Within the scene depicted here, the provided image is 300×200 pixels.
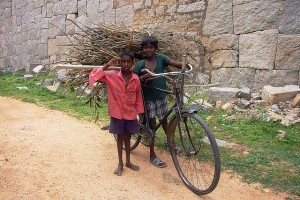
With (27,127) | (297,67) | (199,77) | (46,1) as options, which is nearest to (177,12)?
(199,77)

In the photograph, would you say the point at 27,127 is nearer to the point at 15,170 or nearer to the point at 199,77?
the point at 15,170

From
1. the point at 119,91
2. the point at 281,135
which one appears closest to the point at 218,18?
the point at 281,135

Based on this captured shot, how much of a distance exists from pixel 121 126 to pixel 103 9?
21.1ft

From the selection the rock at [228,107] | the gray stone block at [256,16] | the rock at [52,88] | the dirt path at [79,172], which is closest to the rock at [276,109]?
the rock at [228,107]

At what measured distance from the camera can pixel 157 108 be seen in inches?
141

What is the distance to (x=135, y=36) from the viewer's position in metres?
3.88

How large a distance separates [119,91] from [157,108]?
0.57 metres

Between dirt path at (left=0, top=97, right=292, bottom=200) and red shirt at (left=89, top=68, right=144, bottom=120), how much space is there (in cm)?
65

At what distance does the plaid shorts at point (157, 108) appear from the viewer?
3.55 meters

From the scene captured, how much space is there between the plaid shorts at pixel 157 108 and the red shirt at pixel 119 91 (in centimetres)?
28

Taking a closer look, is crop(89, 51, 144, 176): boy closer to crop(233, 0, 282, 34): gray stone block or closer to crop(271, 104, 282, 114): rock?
crop(271, 104, 282, 114): rock

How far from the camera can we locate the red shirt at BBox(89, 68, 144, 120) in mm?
3182

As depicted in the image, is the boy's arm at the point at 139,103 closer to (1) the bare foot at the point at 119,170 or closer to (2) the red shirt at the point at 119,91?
(2) the red shirt at the point at 119,91

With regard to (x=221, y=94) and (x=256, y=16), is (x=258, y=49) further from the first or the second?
(x=221, y=94)
